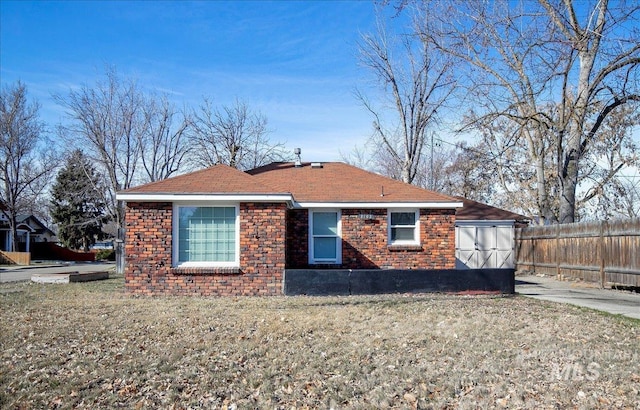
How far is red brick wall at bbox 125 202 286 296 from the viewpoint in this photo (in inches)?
508

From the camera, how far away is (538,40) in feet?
43.5

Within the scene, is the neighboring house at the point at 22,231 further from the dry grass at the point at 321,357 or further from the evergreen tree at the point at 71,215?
the dry grass at the point at 321,357

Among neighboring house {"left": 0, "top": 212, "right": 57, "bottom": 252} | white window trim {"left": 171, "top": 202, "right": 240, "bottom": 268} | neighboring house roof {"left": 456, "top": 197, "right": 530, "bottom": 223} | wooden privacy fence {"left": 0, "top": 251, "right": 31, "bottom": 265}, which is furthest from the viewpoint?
neighboring house {"left": 0, "top": 212, "right": 57, "bottom": 252}

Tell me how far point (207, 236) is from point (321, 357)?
698 cm

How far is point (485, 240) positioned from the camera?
2314 cm

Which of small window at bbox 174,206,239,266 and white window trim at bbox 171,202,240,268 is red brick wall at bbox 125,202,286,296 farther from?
small window at bbox 174,206,239,266

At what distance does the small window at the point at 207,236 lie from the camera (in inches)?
521

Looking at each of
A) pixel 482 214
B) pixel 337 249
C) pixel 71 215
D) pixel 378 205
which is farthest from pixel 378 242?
pixel 71 215

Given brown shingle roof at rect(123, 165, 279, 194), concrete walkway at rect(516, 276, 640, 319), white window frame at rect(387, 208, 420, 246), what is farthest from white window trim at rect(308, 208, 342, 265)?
concrete walkway at rect(516, 276, 640, 319)

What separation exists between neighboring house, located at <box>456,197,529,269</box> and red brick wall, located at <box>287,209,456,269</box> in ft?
24.0

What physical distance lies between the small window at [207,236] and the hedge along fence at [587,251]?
405 inches

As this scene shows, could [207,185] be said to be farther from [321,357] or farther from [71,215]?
[71,215]

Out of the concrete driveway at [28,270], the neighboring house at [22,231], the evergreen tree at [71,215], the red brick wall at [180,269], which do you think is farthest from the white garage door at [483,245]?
the neighboring house at [22,231]

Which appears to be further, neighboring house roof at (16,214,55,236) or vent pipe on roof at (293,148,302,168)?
neighboring house roof at (16,214,55,236)
